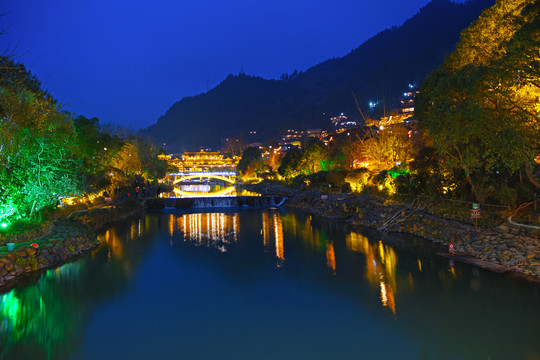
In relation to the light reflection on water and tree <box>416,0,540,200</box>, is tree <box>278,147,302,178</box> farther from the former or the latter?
tree <box>416,0,540,200</box>

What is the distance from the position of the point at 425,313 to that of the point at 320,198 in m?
23.5

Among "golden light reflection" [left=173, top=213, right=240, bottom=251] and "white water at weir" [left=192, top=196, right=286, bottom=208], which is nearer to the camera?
"golden light reflection" [left=173, top=213, right=240, bottom=251]

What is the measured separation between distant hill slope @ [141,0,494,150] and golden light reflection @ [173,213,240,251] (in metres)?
77.0

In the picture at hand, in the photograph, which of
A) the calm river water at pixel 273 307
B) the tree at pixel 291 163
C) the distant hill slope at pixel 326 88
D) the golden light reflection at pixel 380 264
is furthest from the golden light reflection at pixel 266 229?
the distant hill slope at pixel 326 88

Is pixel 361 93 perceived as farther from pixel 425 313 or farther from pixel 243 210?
pixel 425 313

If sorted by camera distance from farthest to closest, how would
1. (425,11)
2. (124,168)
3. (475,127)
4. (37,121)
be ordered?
(425,11) < (124,168) < (37,121) < (475,127)

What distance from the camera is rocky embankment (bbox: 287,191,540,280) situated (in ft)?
40.7

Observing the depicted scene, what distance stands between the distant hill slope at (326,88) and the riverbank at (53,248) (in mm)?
87104

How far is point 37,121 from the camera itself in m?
17.3

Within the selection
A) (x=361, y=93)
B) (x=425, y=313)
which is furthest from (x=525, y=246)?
(x=361, y=93)

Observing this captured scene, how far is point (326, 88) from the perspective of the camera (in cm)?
15462

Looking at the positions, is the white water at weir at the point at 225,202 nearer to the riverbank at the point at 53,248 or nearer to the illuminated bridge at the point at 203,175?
the riverbank at the point at 53,248

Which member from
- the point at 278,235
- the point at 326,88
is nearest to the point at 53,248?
the point at 278,235

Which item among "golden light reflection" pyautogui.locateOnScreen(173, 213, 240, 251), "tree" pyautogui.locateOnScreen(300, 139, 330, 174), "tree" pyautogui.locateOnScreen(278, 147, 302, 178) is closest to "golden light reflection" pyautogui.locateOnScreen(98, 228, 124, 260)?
"golden light reflection" pyautogui.locateOnScreen(173, 213, 240, 251)
